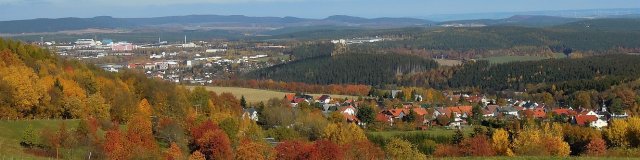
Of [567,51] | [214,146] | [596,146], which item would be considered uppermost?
[214,146]

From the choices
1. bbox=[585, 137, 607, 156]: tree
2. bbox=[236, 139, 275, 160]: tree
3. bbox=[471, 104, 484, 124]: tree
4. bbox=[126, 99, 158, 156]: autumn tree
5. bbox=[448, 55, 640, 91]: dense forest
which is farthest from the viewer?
bbox=[448, 55, 640, 91]: dense forest

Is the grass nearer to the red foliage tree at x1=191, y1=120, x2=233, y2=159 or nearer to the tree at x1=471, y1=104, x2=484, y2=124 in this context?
the red foliage tree at x1=191, y1=120, x2=233, y2=159

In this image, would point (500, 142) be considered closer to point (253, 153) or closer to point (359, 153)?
point (359, 153)

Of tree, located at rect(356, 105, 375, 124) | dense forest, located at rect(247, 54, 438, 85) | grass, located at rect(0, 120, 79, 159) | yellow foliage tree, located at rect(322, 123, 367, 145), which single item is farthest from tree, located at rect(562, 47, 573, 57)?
grass, located at rect(0, 120, 79, 159)

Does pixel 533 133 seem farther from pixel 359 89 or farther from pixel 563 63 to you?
pixel 563 63

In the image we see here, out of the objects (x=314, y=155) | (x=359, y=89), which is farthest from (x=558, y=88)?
(x=314, y=155)

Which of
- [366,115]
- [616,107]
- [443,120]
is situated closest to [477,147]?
[443,120]

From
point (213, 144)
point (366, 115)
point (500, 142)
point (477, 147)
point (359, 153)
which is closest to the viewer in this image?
point (359, 153)
